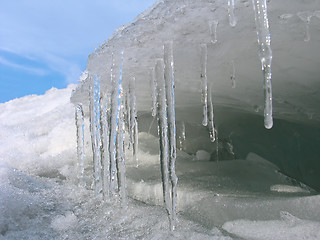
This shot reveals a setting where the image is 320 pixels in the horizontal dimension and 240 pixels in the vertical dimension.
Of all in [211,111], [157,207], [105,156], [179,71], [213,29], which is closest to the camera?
[213,29]

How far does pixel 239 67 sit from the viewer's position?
2826 millimetres

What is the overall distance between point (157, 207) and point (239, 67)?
1.41 m

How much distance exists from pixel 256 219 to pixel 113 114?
4.67 ft

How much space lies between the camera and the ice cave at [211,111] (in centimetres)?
211

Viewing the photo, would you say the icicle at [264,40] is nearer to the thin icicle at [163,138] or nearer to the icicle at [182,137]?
the thin icicle at [163,138]

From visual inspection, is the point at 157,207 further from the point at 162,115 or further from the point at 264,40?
the point at 264,40

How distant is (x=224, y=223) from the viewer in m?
2.35

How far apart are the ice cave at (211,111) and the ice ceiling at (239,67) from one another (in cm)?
1

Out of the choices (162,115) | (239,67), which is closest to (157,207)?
(162,115)

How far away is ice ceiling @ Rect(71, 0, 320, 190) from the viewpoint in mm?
2115

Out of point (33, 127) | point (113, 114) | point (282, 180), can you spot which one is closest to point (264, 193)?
point (282, 180)

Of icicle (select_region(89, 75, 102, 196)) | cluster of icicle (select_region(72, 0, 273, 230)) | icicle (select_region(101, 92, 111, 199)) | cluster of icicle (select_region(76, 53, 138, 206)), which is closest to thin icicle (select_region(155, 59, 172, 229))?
cluster of icicle (select_region(72, 0, 273, 230))

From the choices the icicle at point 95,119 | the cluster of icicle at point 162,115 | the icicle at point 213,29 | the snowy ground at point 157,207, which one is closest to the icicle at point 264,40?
the cluster of icicle at point 162,115

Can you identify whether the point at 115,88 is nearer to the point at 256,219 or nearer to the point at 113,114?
the point at 113,114
